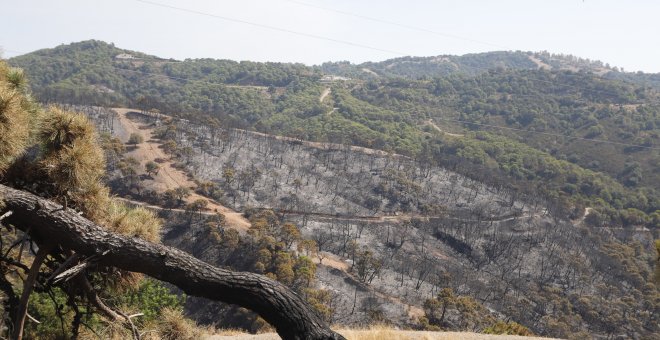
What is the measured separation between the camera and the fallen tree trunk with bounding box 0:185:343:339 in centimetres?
433

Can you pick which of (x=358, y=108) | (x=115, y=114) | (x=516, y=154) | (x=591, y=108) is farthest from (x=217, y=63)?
(x=591, y=108)

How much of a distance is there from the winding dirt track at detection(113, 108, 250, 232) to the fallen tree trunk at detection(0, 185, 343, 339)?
41487 mm

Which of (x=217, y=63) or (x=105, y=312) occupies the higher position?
(x=217, y=63)

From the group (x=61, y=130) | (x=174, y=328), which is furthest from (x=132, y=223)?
(x=174, y=328)

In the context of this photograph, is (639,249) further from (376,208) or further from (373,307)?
(373,307)

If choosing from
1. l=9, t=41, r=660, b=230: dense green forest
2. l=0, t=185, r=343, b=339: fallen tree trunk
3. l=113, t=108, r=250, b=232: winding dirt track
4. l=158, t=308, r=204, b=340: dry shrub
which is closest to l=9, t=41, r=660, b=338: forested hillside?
l=113, t=108, r=250, b=232: winding dirt track

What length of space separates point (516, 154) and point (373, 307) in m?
68.3

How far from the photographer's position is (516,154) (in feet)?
300

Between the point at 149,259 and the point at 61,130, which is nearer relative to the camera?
the point at 149,259

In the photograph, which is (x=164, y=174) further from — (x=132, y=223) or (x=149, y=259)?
(x=149, y=259)

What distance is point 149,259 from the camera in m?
4.42

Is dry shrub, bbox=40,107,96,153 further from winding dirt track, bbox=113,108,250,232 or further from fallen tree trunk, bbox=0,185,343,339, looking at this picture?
winding dirt track, bbox=113,108,250,232

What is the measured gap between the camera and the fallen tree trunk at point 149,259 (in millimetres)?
4332

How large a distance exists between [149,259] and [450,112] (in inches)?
5212
